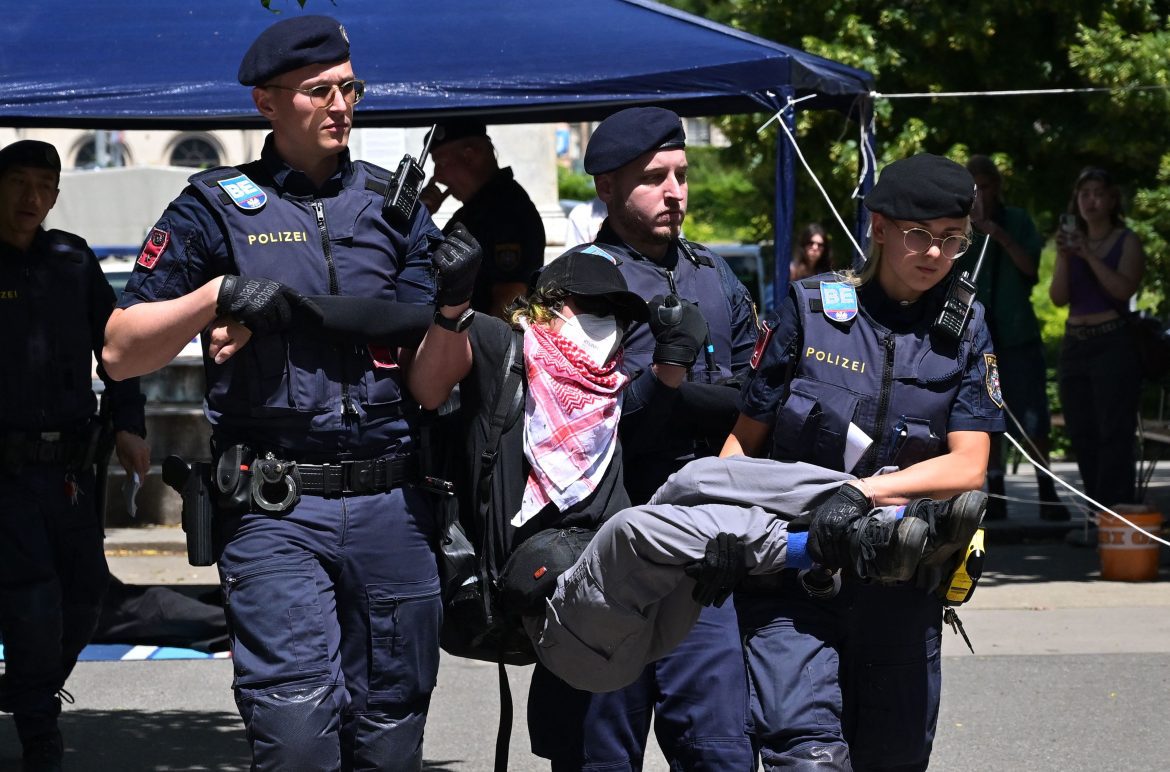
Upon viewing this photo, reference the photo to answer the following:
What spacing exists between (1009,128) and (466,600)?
36.1 ft

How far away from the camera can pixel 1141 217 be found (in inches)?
498

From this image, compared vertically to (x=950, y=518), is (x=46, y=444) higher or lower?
lower

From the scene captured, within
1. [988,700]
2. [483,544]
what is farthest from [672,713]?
[988,700]

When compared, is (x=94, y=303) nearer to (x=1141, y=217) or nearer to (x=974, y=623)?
(x=974, y=623)

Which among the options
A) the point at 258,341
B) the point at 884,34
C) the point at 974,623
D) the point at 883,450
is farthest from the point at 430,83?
the point at 884,34

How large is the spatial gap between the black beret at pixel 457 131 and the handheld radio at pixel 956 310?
9.30ft

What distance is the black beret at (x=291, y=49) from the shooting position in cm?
393

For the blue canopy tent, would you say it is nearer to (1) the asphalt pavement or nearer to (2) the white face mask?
(1) the asphalt pavement

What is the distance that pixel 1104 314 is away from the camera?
30.7ft

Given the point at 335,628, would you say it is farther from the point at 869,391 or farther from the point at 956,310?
the point at 956,310

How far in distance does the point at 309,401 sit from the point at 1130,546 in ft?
19.6

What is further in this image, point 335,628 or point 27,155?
point 27,155

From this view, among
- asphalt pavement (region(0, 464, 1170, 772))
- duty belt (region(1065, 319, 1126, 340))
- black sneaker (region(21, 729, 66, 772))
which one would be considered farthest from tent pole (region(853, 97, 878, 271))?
black sneaker (region(21, 729, 66, 772))

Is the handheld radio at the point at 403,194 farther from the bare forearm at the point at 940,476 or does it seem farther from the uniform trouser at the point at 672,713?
the bare forearm at the point at 940,476
